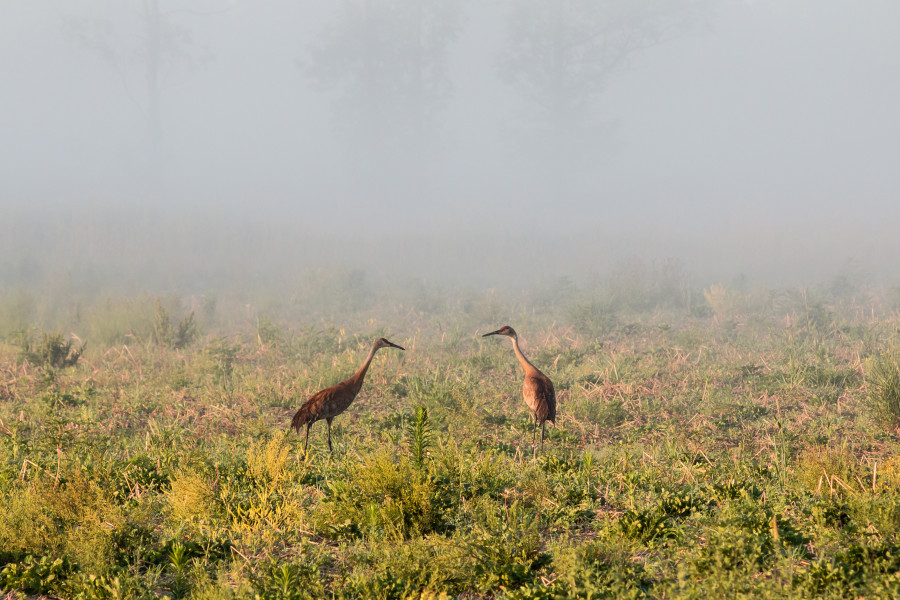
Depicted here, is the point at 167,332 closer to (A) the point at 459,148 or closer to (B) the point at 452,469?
(B) the point at 452,469

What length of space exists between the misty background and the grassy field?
10682 mm

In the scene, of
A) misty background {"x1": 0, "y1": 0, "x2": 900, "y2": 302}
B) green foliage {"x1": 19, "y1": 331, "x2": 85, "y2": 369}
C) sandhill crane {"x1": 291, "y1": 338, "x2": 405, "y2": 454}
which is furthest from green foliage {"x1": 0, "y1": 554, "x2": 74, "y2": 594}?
misty background {"x1": 0, "y1": 0, "x2": 900, "y2": 302}

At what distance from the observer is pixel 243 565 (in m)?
3.73

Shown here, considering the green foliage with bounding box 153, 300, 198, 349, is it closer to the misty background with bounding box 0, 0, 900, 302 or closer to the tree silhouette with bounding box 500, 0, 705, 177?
the misty background with bounding box 0, 0, 900, 302

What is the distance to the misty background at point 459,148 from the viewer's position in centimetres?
2616

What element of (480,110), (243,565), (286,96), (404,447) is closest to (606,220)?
(404,447)

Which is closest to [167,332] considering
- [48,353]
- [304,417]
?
[48,353]

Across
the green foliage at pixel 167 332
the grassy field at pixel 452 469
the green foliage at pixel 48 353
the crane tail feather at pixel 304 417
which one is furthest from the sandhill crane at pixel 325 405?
the green foliage at pixel 167 332

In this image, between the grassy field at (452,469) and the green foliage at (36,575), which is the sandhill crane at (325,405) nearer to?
the grassy field at (452,469)

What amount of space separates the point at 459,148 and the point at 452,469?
102 m

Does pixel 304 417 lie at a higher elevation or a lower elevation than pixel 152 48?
lower

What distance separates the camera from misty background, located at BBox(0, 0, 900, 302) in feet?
85.8

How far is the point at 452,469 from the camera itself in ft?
16.4

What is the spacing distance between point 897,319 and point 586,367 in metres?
8.94
